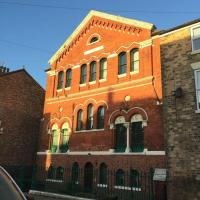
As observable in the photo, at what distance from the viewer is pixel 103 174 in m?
19.4

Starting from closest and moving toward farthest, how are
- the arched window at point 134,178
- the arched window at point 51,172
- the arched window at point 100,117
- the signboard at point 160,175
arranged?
the signboard at point 160,175
the arched window at point 134,178
the arched window at point 100,117
the arched window at point 51,172

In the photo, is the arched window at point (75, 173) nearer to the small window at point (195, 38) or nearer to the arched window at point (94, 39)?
the arched window at point (94, 39)

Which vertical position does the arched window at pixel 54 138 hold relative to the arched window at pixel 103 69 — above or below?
below

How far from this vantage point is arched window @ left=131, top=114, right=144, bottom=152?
1806cm

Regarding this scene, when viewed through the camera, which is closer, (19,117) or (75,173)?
(75,173)

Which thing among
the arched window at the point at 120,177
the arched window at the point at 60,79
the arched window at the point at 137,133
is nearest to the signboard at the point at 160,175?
the arched window at the point at 137,133

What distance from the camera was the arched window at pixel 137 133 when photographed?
18062mm

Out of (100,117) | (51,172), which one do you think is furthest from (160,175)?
(51,172)

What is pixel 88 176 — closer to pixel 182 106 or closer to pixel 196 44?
pixel 182 106

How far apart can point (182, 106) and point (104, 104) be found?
298 inches

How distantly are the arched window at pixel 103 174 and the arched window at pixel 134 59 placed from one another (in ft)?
25.7

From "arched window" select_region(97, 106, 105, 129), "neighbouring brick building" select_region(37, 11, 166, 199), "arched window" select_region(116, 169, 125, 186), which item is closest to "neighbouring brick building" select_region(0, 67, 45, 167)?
"neighbouring brick building" select_region(37, 11, 166, 199)

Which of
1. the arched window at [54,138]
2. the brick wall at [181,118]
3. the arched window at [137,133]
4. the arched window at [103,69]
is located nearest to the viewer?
the brick wall at [181,118]

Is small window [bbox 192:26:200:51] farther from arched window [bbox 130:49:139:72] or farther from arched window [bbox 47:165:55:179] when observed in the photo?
arched window [bbox 47:165:55:179]
